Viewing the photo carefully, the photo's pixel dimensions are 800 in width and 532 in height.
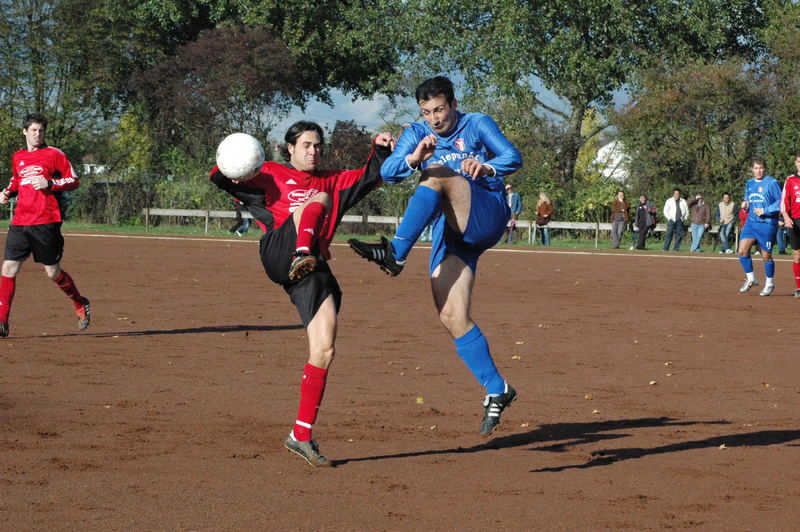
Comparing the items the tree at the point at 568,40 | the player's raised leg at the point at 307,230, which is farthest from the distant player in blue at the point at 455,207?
the tree at the point at 568,40

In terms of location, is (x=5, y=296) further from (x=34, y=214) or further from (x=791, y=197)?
(x=791, y=197)

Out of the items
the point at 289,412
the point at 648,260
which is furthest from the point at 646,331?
the point at 648,260

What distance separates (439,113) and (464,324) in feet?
4.13

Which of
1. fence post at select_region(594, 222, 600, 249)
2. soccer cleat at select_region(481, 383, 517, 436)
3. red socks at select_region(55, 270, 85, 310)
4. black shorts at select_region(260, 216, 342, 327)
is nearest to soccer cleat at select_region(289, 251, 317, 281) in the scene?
black shorts at select_region(260, 216, 342, 327)

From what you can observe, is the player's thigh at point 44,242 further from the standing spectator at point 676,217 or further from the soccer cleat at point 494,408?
the standing spectator at point 676,217

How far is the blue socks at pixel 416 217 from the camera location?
654 centimetres

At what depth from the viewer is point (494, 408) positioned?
6.80 meters

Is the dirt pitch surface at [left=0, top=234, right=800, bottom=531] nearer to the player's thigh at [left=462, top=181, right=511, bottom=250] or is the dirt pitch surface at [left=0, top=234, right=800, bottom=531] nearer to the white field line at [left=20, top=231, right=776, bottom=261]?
the player's thigh at [left=462, top=181, right=511, bottom=250]

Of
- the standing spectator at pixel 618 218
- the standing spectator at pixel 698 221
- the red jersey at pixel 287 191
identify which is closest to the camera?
the red jersey at pixel 287 191

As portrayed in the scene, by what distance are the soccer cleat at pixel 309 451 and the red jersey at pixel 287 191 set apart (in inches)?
40.4

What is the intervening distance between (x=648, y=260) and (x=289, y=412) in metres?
21.8

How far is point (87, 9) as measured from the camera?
151ft

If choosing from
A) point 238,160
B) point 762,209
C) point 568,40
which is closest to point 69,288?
point 238,160

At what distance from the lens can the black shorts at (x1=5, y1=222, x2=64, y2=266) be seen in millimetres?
11359
